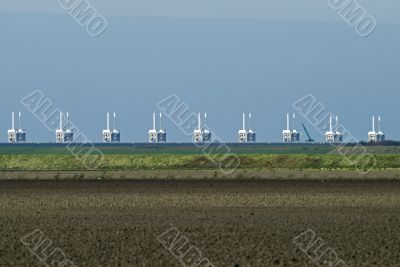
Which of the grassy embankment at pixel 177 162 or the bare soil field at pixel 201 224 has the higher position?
the grassy embankment at pixel 177 162

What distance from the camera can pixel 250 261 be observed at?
→ 973 inches

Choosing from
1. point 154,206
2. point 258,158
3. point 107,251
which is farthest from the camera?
point 258,158

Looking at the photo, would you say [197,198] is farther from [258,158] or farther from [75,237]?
[258,158]

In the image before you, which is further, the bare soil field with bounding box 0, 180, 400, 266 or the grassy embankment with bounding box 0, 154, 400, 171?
the grassy embankment with bounding box 0, 154, 400, 171

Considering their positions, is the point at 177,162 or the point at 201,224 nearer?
the point at 201,224

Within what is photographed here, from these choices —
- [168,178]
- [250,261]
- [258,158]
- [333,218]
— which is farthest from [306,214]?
[258,158]

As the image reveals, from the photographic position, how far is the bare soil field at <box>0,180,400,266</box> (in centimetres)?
2555

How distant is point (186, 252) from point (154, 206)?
49.9 ft

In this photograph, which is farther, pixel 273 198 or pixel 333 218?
pixel 273 198

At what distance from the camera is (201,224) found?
3294 cm

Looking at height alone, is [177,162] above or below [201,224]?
above

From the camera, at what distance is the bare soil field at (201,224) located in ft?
83.8

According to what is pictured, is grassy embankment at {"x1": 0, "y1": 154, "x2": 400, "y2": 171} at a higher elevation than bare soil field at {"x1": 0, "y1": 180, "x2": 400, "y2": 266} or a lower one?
higher

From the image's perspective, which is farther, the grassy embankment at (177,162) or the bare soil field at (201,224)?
the grassy embankment at (177,162)
